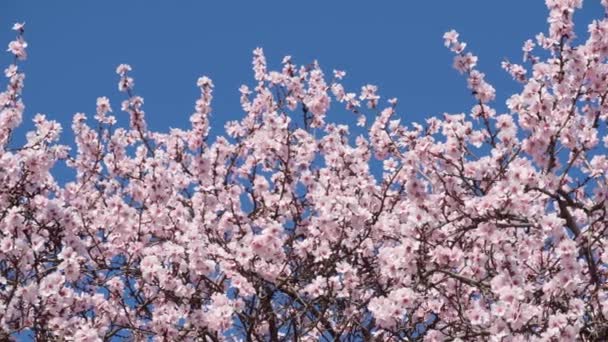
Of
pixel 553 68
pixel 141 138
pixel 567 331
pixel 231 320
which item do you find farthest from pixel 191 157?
pixel 567 331

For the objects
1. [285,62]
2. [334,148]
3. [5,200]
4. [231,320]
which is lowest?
[231,320]

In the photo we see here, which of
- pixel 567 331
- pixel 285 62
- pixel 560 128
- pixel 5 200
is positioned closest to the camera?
pixel 567 331

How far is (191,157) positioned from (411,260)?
453cm

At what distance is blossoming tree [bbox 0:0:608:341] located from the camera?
6867mm

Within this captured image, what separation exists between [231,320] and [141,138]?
460 cm

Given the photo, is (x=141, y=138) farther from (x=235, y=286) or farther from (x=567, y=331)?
(x=567, y=331)

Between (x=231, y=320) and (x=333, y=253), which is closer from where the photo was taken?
(x=231, y=320)

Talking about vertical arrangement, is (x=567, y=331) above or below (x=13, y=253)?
below

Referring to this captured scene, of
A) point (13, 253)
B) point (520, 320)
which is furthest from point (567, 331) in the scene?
point (13, 253)

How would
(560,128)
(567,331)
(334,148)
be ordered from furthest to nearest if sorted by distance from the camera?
1. (334,148)
2. (560,128)
3. (567,331)

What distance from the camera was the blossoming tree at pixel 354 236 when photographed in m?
6.87

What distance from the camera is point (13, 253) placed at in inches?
294

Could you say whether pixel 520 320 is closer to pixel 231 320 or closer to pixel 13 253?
pixel 231 320

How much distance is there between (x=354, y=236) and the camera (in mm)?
8266
